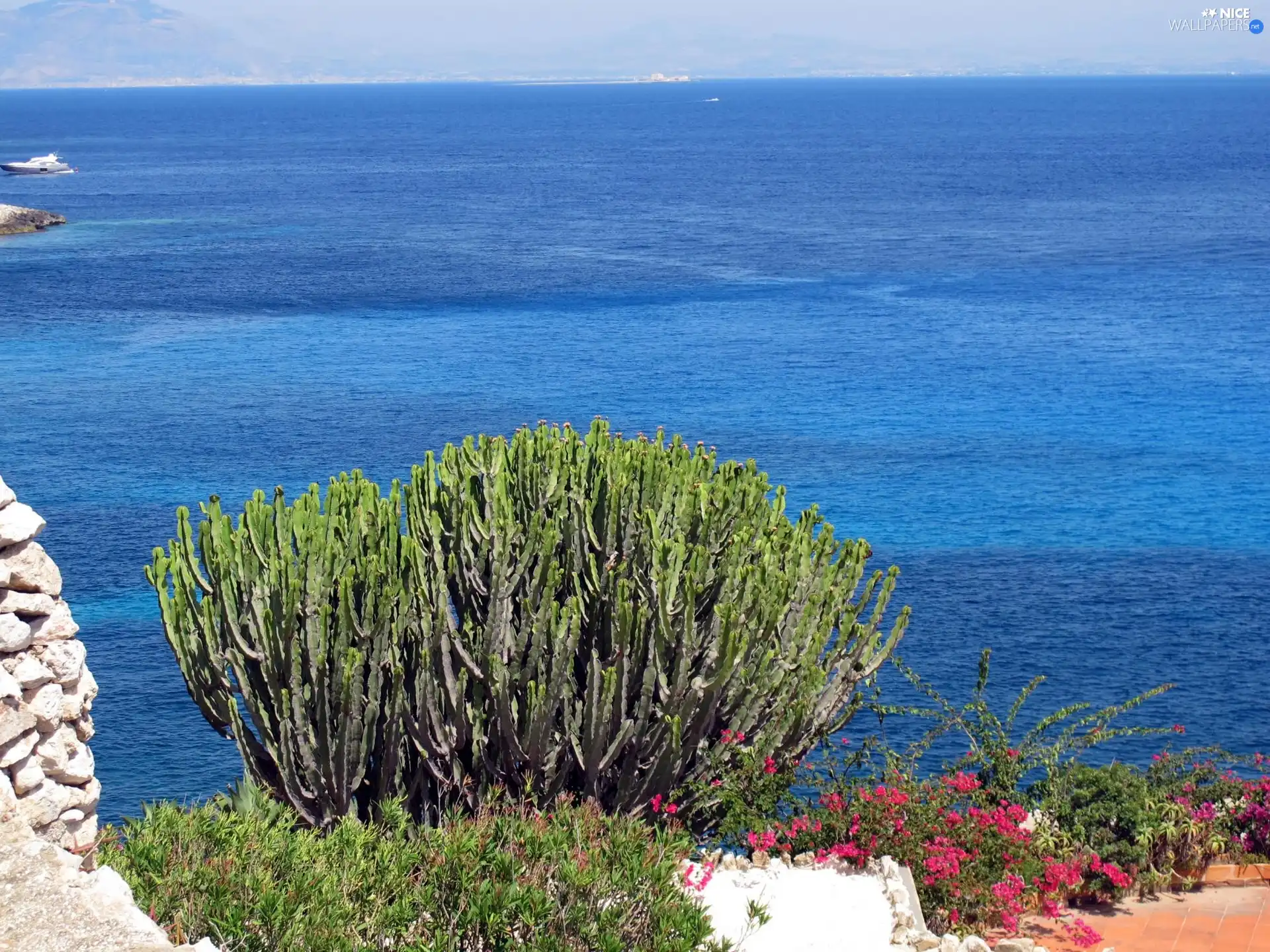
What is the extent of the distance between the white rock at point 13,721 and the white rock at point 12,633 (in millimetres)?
375

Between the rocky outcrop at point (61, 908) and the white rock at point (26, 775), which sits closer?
the rocky outcrop at point (61, 908)

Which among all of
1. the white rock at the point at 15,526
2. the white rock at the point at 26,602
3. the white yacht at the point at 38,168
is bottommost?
the white rock at the point at 26,602

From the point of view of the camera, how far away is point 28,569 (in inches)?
367

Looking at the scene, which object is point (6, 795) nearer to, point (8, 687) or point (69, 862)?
point (8, 687)

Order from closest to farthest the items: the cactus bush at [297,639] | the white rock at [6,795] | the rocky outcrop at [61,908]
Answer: the rocky outcrop at [61,908]
the white rock at [6,795]
the cactus bush at [297,639]

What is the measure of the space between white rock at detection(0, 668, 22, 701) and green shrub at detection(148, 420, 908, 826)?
4.30 metres

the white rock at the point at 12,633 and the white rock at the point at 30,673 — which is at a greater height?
the white rock at the point at 12,633

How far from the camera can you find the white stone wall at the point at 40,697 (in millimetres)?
9062

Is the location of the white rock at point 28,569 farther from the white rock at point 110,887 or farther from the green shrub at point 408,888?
the white rock at point 110,887

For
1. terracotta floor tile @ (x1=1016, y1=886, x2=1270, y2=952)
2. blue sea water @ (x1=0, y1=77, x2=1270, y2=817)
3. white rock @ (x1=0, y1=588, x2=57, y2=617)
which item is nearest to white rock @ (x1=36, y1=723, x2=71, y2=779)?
white rock @ (x1=0, y1=588, x2=57, y2=617)

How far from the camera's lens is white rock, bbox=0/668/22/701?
880 centimetres

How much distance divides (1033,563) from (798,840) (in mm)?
25991

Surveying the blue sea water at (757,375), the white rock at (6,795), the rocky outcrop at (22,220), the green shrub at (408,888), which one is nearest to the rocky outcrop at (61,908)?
the white rock at (6,795)

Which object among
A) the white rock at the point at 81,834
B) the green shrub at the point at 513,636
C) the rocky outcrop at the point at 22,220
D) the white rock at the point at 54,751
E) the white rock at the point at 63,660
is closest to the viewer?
the white rock at the point at 54,751
